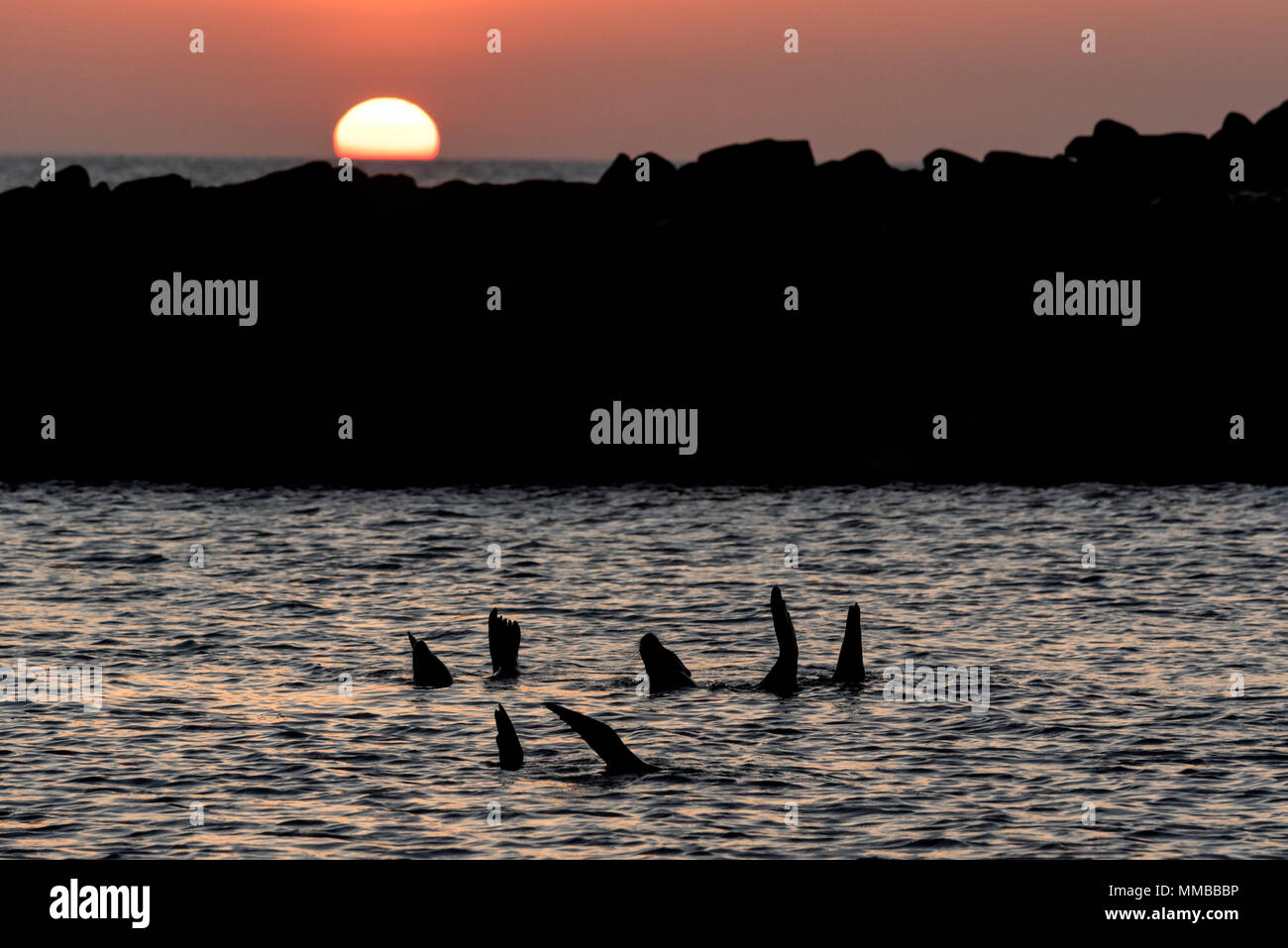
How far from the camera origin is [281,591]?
132 feet

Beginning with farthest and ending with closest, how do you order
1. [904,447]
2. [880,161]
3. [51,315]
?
[880,161] → [51,315] → [904,447]

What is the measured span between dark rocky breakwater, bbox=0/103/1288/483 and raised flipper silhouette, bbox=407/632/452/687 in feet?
89.8

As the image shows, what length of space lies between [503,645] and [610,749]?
275 inches

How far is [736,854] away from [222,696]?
12078mm

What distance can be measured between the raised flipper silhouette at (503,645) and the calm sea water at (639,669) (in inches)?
25.3

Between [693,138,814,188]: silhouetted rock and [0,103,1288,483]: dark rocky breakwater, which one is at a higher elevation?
[693,138,814,188]: silhouetted rock

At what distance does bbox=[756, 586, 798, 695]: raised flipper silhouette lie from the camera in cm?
2873

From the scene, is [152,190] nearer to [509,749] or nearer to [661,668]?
[661,668]

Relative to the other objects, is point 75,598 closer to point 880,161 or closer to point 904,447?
point 904,447

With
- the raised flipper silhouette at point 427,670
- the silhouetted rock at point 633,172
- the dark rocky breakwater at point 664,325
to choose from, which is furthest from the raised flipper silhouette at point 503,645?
the silhouetted rock at point 633,172

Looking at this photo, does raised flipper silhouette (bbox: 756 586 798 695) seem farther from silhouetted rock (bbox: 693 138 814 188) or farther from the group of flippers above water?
silhouetted rock (bbox: 693 138 814 188)

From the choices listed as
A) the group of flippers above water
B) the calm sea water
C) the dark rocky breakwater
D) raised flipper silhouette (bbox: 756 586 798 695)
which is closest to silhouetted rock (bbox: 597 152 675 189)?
the dark rocky breakwater

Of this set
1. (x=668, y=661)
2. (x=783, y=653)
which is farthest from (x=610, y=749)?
(x=783, y=653)

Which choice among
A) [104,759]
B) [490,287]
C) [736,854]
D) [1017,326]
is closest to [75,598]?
[104,759]
